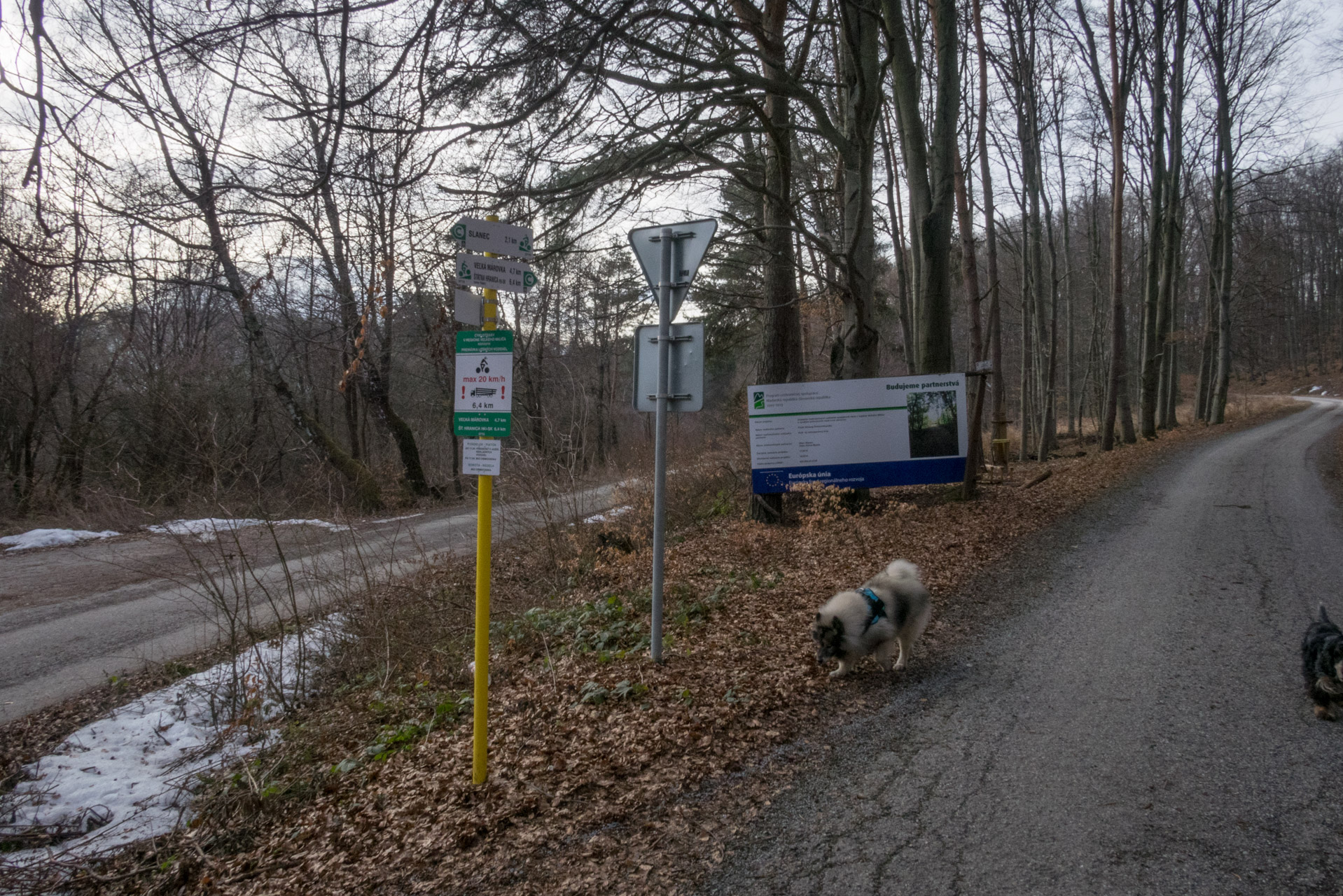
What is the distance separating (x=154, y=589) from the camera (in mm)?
9281

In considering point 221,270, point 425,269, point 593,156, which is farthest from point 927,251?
point 221,270

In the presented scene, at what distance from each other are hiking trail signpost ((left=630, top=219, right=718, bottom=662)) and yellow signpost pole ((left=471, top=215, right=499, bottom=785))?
Result: 166 centimetres

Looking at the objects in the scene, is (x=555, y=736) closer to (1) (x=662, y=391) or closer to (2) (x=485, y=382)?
(2) (x=485, y=382)

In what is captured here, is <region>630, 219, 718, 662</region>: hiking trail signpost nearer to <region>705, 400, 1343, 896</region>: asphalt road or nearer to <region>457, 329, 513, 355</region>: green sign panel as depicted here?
<region>457, 329, 513, 355</region>: green sign panel

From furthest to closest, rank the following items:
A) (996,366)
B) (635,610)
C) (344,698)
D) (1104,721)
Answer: (996,366) < (635,610) < (344,698) < (1104,721)

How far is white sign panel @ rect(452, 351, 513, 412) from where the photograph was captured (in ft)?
13.2

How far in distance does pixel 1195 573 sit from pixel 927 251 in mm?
→ 6268

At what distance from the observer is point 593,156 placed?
8125 mm

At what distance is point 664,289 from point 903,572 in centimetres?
301

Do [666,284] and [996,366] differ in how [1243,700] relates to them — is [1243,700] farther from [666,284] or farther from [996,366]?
[996,366]

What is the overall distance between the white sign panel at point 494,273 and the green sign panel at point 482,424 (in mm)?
724

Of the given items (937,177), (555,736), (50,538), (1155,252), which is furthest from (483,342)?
(1155,252)

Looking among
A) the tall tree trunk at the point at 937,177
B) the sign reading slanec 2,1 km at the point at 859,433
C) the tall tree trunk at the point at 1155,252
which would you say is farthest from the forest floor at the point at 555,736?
the tall tree trunk at the point at 1155,252

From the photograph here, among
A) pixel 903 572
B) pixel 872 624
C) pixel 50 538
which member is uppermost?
pixel 903 572
